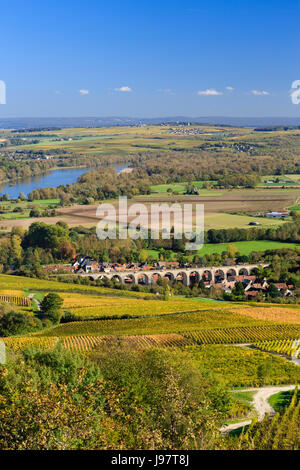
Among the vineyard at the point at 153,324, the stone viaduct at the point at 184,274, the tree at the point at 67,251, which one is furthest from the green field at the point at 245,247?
the vineyard at the point at 153,324

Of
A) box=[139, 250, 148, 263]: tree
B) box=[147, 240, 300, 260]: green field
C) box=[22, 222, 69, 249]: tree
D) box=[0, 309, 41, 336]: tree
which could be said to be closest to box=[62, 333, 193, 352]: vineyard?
box=[0, 309, 41, 336]: tree

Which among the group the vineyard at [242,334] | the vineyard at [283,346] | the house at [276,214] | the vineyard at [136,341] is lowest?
the vineyard at [242,334]

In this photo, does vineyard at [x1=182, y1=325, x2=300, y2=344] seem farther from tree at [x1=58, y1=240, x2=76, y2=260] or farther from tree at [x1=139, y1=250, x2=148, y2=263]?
tree at [x1=58, y1=240, x2=76, y2=260]

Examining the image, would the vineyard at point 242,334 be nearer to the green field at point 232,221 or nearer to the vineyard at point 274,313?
the vineyard at point 274,313

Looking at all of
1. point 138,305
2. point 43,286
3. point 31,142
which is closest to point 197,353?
point 138,305

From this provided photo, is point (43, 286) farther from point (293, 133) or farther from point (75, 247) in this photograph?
point (293, 133)
